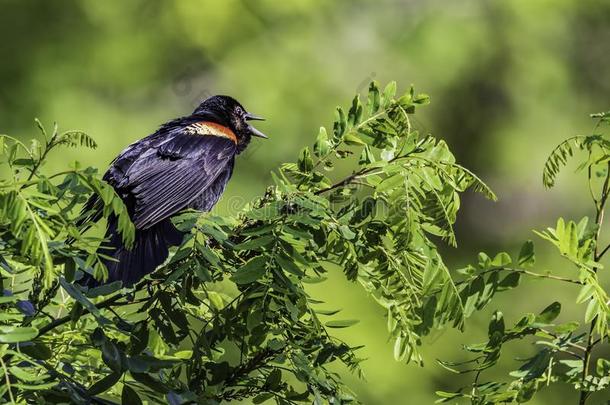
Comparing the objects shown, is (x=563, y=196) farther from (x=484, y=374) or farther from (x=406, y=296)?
(x=406, y=296)

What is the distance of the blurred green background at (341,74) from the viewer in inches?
182

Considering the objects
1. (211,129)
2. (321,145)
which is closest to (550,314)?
(321,145)

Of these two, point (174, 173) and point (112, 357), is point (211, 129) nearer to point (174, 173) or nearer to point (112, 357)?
point (174, 173)

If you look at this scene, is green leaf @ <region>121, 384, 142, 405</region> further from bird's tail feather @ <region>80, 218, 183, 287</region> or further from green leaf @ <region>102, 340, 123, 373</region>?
bird's tail feather @ <region>80, 218, 183, 287</region>

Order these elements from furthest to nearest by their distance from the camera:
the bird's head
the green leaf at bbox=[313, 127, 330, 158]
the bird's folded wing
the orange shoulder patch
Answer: the bird's head, the orange shoulder patch, the bird's folded wing, the green leaf at bbox=[313, 127, 330, 158]

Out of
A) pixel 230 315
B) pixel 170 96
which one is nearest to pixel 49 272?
pixel 230 315

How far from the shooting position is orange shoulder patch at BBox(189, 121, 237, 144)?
3139 mm

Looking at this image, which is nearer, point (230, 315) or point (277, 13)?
point (230, 315)

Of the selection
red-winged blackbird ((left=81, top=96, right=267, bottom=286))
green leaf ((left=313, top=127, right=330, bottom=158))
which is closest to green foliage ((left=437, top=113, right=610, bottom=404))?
green leaf ((left=313, top=127, right=330, bottom=158))

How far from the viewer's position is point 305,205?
51.9 inches

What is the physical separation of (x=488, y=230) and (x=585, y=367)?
3.67m

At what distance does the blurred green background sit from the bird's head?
0.63 metres

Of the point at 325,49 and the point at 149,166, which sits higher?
A: the point at 325,49

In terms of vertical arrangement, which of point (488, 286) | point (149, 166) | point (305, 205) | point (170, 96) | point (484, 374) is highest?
point (170, 96)
